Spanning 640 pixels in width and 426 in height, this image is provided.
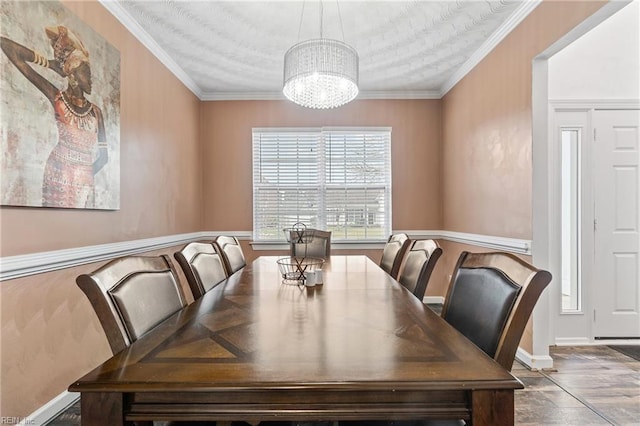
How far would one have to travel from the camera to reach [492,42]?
2932mm

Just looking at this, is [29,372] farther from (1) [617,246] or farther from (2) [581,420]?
(1) [617,246]

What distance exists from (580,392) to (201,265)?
99.5 inches

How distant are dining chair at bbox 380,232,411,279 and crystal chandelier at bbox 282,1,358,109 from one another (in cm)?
113

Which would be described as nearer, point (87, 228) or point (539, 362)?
point (87, 228)

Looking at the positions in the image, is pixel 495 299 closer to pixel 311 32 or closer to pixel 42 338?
pixel 42 338

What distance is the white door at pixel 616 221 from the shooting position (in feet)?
9.34

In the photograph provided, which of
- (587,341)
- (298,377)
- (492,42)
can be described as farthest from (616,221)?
(298,377)

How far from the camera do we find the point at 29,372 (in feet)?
5.50

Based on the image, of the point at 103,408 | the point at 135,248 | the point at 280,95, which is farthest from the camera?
the point at 280,95

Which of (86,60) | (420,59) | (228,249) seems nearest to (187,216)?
Result: (228,249)

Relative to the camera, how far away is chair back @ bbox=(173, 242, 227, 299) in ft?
5.37

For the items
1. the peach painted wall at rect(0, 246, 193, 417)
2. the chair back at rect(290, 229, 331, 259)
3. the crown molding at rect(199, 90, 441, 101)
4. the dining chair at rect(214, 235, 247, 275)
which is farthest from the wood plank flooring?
the crown molding at rect(199, 90, 441, 101)

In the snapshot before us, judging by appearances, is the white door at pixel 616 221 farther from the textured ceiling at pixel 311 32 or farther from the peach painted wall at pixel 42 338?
the peach painted wall at pixel 42 338

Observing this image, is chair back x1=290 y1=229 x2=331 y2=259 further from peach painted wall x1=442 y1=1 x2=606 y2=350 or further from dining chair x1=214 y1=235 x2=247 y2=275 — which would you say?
peach painted wall x1=442 y1=1 x2=606 y2=350
